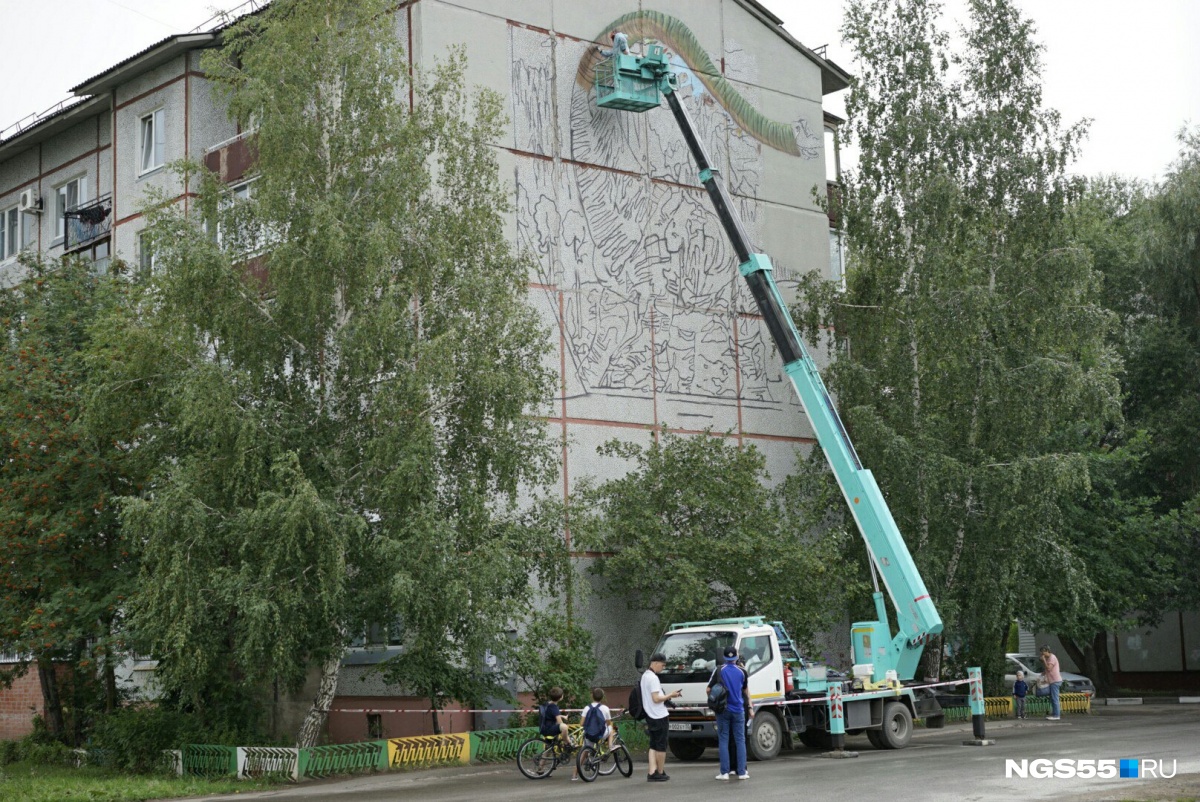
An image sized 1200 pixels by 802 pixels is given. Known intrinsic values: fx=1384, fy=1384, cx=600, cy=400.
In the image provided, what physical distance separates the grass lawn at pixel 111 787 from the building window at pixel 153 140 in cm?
1533

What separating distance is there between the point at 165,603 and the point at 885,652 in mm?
11472

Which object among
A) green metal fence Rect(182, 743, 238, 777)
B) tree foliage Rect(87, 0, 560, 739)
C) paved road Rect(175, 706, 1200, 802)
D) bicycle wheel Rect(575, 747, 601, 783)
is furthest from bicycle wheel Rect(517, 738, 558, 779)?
green metal fence Rect(182, 743, 238, 777)

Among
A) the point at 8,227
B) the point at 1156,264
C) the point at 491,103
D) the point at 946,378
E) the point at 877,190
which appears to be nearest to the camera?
the point at 491,103

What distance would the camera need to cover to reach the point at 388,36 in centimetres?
2262

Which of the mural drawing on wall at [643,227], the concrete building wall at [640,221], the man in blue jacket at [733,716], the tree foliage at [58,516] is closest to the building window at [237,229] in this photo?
the tree foliage at [58,516]

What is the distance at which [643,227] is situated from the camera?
29.6m

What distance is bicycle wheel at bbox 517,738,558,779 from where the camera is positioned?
19000 mm

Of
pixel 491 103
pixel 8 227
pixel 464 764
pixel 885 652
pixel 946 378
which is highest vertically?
pixel 8 227

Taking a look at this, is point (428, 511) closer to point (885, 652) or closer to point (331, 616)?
point (331, 616)

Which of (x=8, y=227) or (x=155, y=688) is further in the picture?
(x=8, y=227)

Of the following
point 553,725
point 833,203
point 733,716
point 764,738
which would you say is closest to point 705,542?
point 764,738

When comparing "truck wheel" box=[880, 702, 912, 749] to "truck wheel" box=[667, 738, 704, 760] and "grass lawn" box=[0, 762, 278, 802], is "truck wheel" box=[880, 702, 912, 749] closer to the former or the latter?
"truck wheel" box=[667, 738, 704, 760]

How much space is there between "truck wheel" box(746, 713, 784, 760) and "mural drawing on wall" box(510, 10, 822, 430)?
877 centimetres

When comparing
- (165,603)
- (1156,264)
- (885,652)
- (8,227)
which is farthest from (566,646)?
(8,227)
